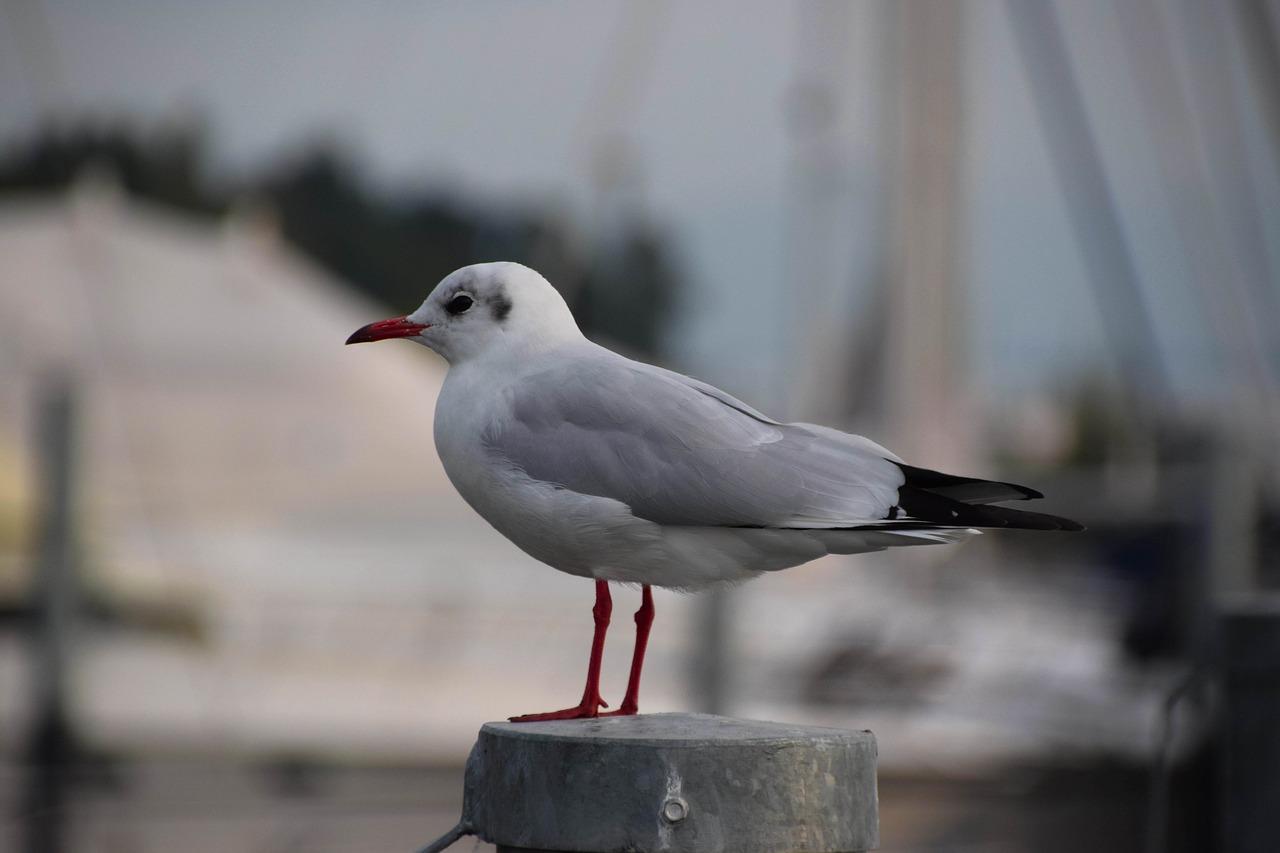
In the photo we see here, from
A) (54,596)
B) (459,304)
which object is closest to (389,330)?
(459,304)

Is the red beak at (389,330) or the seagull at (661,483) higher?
the red beak at (389,330)

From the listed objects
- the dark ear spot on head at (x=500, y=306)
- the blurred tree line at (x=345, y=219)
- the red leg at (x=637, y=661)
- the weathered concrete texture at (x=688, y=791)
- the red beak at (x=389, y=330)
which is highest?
the blurred tree line at (x=345, y=219)

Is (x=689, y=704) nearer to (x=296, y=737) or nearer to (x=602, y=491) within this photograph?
(x=296, y=737)

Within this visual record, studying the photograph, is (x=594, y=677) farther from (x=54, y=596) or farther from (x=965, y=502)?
(x=54, y=596)

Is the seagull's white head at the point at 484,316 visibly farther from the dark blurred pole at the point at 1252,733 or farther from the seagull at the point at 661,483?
the dark blurred pole at the point at 1252,733

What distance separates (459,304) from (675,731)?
31.8 inches

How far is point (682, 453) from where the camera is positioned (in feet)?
7.12

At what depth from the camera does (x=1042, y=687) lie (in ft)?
24.7

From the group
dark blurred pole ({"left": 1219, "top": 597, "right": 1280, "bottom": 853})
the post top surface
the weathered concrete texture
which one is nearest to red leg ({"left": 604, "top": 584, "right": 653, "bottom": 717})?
the post top surface

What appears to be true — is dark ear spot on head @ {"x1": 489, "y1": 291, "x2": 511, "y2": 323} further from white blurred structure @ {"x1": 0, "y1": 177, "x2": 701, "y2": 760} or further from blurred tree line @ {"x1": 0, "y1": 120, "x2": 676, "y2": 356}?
blurred tree line @ {"x1": 0, "y1": 120, "x2": 676, "y2": 356}

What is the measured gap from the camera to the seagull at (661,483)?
6.97 feet

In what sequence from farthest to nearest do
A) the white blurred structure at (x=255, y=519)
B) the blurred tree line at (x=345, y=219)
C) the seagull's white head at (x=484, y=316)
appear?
1. the blurred tree line at (x=345, y=219)
2. the white blurred structure at (x=255, y=519)
3. the seagull's white head at (x=484, y=316)

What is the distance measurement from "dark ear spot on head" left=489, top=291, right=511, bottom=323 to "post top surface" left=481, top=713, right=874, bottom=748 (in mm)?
649

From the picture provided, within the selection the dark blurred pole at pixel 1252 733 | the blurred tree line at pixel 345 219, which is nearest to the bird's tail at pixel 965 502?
the dark blurred pole at pixel 1252 733
